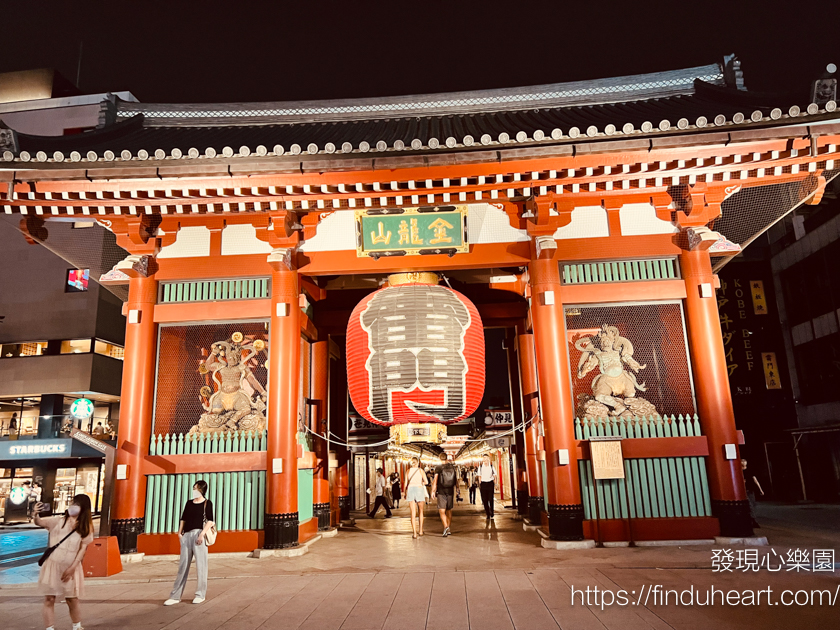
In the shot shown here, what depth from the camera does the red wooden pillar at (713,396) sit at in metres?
8.41

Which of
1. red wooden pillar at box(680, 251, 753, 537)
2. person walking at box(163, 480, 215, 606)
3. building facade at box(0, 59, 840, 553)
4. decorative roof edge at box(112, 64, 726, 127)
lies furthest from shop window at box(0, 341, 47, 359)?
red wooden pillar at box(680, 251, 753, 537)

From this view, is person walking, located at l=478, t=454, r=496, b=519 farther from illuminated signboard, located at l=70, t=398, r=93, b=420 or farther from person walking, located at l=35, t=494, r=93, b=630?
illuminated signboard, located at l=70, t=398, r=93, b=420

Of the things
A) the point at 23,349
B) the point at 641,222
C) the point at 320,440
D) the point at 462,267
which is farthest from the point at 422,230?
the point at 23,349

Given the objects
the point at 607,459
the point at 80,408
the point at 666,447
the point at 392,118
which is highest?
the point at 392,118

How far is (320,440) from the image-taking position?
12.0 m

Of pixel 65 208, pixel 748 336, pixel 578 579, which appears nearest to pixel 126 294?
pixel 65 208

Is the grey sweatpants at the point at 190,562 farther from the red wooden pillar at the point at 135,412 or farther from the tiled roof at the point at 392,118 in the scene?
the tiled roof at the point at 392,118

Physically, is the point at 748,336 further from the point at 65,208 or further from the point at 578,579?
the point at 65,208

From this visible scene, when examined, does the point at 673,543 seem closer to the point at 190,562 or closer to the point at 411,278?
the point at 411,278

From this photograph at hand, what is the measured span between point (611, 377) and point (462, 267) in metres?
Answer: 3.32

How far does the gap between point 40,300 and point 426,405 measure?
26.0 metres

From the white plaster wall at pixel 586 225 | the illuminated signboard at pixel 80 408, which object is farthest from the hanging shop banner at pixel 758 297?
the illuminated signboard at pixel 80 408

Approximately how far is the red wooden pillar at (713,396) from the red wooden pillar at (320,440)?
306 inches

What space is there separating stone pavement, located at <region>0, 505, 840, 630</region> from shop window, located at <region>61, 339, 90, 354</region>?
2094 centimetres
